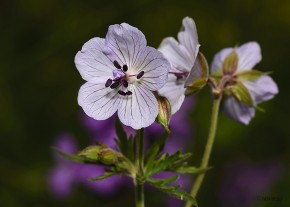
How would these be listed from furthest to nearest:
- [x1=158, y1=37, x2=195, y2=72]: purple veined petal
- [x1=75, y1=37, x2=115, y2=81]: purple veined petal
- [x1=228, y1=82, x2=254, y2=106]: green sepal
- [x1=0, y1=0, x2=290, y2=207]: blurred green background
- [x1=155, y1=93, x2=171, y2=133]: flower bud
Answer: [x1=0, y1=0, x2=290, y2=207]: blurred green background < [x1=228, y1=82, x2=254, y2=106]: green sepal < [x1=158, y1=37, x2=195, y2=72]: purple veined petal < [x1=75, y1=37, x2=115, y2=81]: purple veined petal < [x1=155, y1=93, x2=171, y2=133]: flower bud

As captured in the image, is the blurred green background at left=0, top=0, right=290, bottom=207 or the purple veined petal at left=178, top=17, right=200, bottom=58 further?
the blurred green background at left=0, top=0, right=290, bottom=207

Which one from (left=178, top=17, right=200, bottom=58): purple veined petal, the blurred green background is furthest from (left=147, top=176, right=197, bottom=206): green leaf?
the blurred green background

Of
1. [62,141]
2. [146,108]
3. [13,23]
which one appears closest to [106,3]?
[13,23]

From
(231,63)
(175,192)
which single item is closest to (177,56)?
(231,63)

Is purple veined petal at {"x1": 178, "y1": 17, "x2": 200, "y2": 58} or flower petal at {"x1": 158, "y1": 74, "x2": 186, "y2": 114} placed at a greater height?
purple veined petal at {"x1": 178, "y1": 17, "x2": 200, "y2": 58}

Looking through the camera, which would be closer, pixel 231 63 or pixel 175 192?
pixel 175 192

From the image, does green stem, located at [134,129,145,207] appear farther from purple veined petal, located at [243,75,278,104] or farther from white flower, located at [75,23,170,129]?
Result: purple veined petal, located at [243,75,278,104]

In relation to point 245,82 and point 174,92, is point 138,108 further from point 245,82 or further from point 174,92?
point 245,82

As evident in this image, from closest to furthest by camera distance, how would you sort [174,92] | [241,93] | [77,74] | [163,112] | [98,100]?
[163,112], [98,100], [174,92], [241,93], [77,74]
